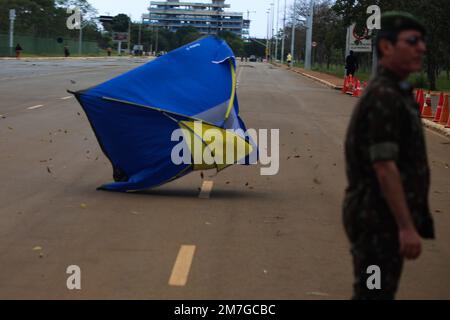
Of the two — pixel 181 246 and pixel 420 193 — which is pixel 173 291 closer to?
pixel 181 246

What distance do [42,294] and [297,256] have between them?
2483 millimetres

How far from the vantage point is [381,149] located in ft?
13.6

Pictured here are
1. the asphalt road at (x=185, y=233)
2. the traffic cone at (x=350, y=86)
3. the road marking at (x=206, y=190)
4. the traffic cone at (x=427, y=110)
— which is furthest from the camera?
the traffic cone at (x=350, y=86)

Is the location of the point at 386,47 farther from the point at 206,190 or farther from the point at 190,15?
the point at 190,15

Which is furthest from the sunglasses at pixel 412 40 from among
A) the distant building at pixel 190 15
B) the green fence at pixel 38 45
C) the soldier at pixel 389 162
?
the distant building at pixel 190 15

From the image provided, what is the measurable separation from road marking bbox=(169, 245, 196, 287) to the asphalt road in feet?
0.07

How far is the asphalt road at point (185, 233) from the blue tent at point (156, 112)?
39 cm

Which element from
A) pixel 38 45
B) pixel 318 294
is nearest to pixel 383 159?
pixel 318 294

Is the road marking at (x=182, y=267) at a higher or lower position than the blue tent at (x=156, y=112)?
lower

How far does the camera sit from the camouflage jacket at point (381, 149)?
13.7ft

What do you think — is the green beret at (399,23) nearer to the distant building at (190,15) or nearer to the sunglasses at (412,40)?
the sunglasses at (412,40)

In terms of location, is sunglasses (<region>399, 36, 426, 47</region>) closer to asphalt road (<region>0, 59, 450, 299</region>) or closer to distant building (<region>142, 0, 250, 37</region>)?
asphalt road (<region>0, 59, 450, 299</region>)

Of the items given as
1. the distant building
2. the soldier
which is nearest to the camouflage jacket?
the soldier
